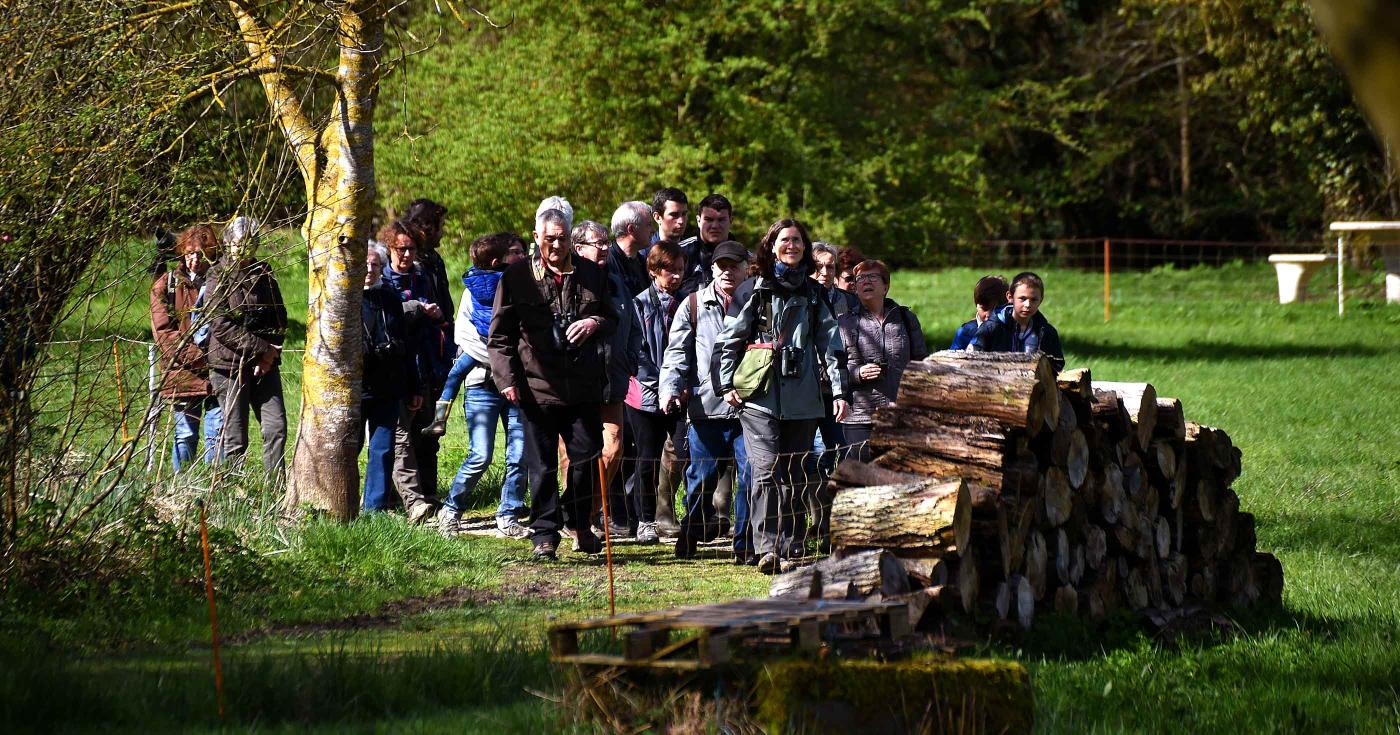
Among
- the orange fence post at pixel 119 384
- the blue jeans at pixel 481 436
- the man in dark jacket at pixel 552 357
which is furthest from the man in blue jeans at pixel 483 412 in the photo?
the orange fence post at pixel 119 384

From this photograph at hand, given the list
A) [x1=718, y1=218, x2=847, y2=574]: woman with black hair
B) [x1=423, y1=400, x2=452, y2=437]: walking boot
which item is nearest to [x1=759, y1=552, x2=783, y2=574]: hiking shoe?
[x1=718, y1=218, x2=847, y2=574]: woman with black hair

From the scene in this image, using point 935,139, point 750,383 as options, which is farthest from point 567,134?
point 750,383

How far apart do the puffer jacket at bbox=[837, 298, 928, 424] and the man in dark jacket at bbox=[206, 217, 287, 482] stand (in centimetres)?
351

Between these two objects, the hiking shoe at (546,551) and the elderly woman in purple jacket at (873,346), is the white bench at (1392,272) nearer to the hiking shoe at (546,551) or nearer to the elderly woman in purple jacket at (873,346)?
the elderly woman in purple jacket at (873,346)

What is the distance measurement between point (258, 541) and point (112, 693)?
3147 millimetres

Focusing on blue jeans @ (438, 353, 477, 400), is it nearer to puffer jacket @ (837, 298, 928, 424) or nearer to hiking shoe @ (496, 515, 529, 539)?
hiking shoe @ (496, 515, 529, 539)

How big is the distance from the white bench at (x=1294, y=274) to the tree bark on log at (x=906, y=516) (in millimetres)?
25464

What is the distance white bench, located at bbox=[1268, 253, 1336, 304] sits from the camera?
30.1 metres

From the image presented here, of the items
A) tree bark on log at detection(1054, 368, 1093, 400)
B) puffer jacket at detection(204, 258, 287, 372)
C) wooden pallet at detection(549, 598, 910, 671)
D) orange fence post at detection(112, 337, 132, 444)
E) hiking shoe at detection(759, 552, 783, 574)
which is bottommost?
hiking shoe at detection(759, 552, 783, 574)

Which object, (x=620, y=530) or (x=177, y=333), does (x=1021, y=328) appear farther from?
(x=177, y=333)

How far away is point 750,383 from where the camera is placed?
29.7 ft

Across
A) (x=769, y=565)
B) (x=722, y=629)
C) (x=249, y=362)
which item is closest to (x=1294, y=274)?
(x=769, y=565)

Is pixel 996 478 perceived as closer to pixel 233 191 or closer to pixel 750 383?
pixel 750 383

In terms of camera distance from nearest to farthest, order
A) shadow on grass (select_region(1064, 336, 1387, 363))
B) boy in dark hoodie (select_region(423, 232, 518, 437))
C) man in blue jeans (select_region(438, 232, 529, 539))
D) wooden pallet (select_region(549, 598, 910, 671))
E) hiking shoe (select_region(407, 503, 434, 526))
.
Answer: wooden pallet (select_region(549, 598, 910, 671)) < man in blue jeans (select_region(438, 232, 529, 539)) < boy in dark hoodie (select_region(423, 232, 518, 437)) < hiking shoe (select_region(407, 503, 434, 526)) < shadow on grass (select_region(1064, 336, 1387, 363))
